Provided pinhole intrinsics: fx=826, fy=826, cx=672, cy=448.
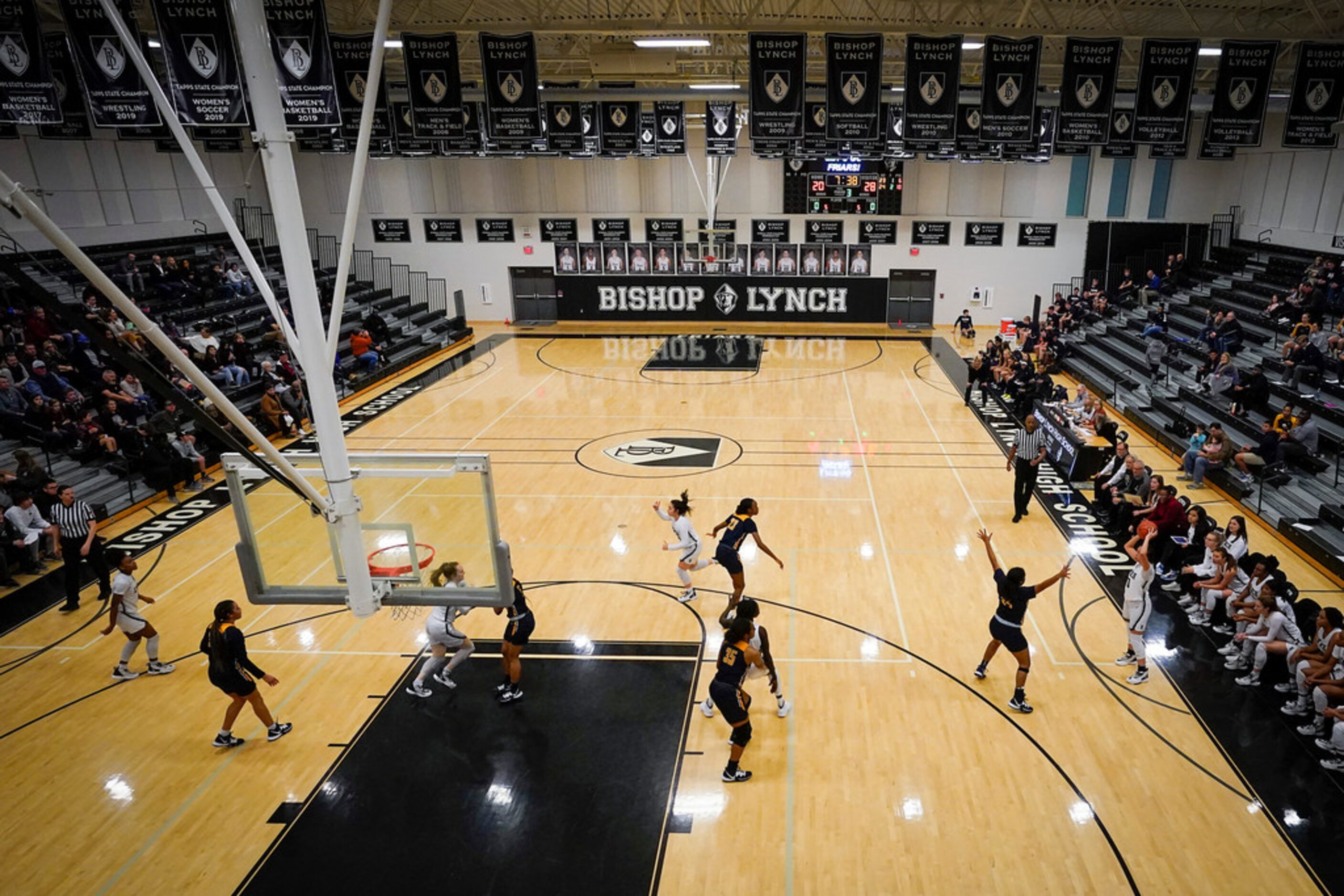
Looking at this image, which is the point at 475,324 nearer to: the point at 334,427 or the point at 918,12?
the point at 918,12

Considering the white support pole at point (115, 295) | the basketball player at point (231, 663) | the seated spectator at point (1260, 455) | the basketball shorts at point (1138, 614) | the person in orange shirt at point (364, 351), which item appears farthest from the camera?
the person in orange shirt at point (364, 351)

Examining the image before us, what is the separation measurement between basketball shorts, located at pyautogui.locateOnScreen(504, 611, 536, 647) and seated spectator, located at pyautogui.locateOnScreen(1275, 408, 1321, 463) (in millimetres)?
12580

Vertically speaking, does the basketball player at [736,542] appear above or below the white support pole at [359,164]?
below

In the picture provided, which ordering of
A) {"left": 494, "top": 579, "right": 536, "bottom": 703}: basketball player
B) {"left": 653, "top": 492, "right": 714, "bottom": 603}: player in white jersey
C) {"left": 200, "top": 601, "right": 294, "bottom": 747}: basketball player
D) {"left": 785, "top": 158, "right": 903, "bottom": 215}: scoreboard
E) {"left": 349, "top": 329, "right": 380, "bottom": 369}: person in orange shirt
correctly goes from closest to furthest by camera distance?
{"left": 200, "top": 601, "right": 294, "bottom": 747}: basketball player < {"left": 494, "top": 579, "right": 536, "bottom": 703}: basketball player < {"left": 653, "top": 492, "right": 714, "bottom": 603}: player in white jersey < {"left": 349, "top": 329, "right": 380, "bottom": 369}: person in orange shirt < {"left": 785, "top": 158, "right": 903, "bottom": 215}: scoreboard

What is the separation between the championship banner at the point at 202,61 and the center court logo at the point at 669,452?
29.1 feet

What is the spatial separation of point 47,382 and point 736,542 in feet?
46.5

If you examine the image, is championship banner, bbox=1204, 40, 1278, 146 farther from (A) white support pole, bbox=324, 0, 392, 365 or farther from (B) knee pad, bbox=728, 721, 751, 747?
(A) white support pole, bbox=324, 0, 392, 365

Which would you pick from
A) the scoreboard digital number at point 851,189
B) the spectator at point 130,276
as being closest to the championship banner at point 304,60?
the spectator at point 130,276

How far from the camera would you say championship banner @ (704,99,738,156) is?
65.4ft

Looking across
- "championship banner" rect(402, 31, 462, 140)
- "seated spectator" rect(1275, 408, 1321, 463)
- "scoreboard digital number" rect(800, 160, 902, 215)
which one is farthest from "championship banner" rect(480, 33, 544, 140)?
"scoreboard digital number" rect(800, 160, 902, 215)

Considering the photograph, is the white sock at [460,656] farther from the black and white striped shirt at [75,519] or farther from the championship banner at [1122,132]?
the championship banner at [1122,132]

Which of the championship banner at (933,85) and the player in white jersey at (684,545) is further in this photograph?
the championship banner at (933,85)

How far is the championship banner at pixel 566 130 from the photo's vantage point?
67.4 feet

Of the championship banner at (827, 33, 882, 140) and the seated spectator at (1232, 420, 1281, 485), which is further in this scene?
the seated spectator at (1232, 420, 1281, 485)
